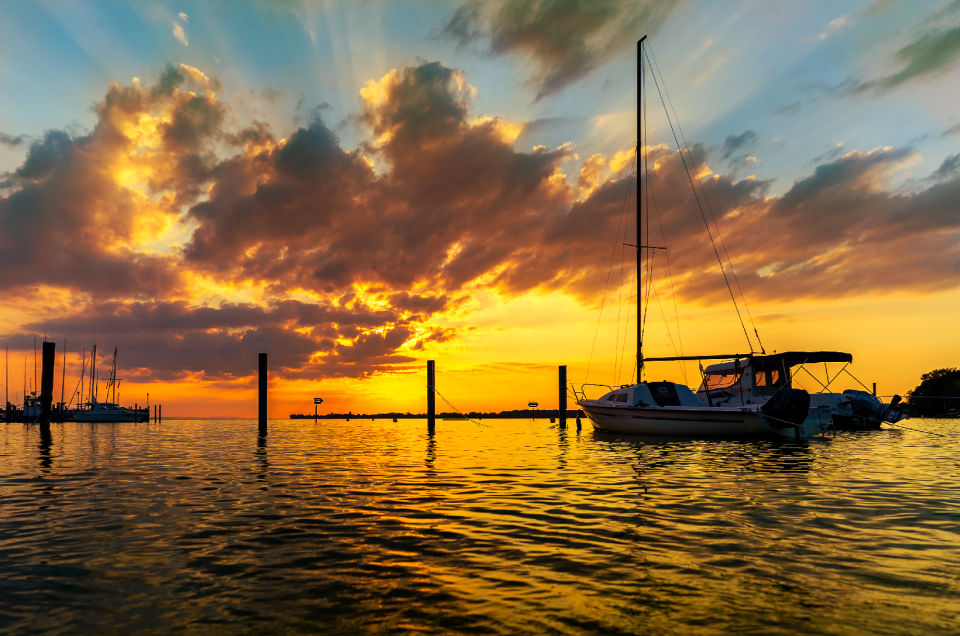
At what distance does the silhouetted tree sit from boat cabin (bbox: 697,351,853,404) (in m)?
68.0

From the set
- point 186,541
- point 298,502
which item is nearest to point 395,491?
point 298,502

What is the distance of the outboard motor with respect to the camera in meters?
26.8

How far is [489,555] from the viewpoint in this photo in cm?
737

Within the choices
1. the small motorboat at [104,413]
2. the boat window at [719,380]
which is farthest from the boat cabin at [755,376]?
the small motorboat at [104,413]

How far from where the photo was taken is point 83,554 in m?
7.66

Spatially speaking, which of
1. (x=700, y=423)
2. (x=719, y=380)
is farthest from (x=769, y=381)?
(x=700, y=423)

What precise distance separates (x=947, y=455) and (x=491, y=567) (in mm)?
23449

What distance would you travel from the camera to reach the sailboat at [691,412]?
27.4 metres

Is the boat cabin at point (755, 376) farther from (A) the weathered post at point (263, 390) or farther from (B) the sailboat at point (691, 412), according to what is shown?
(A) the weathered post at point (263, 390)

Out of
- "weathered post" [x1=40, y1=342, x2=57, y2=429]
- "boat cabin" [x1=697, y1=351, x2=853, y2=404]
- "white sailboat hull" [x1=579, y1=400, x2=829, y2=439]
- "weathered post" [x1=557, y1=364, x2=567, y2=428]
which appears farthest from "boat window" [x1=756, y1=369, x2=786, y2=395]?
"weathered post" [x1=40, y1=342, x2=57, y2=429]

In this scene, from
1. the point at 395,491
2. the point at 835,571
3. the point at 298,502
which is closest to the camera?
the point at 835,571

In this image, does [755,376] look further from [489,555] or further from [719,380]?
[489,555]

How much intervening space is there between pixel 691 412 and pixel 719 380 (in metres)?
10.6

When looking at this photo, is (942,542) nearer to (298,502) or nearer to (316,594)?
(316,594)
